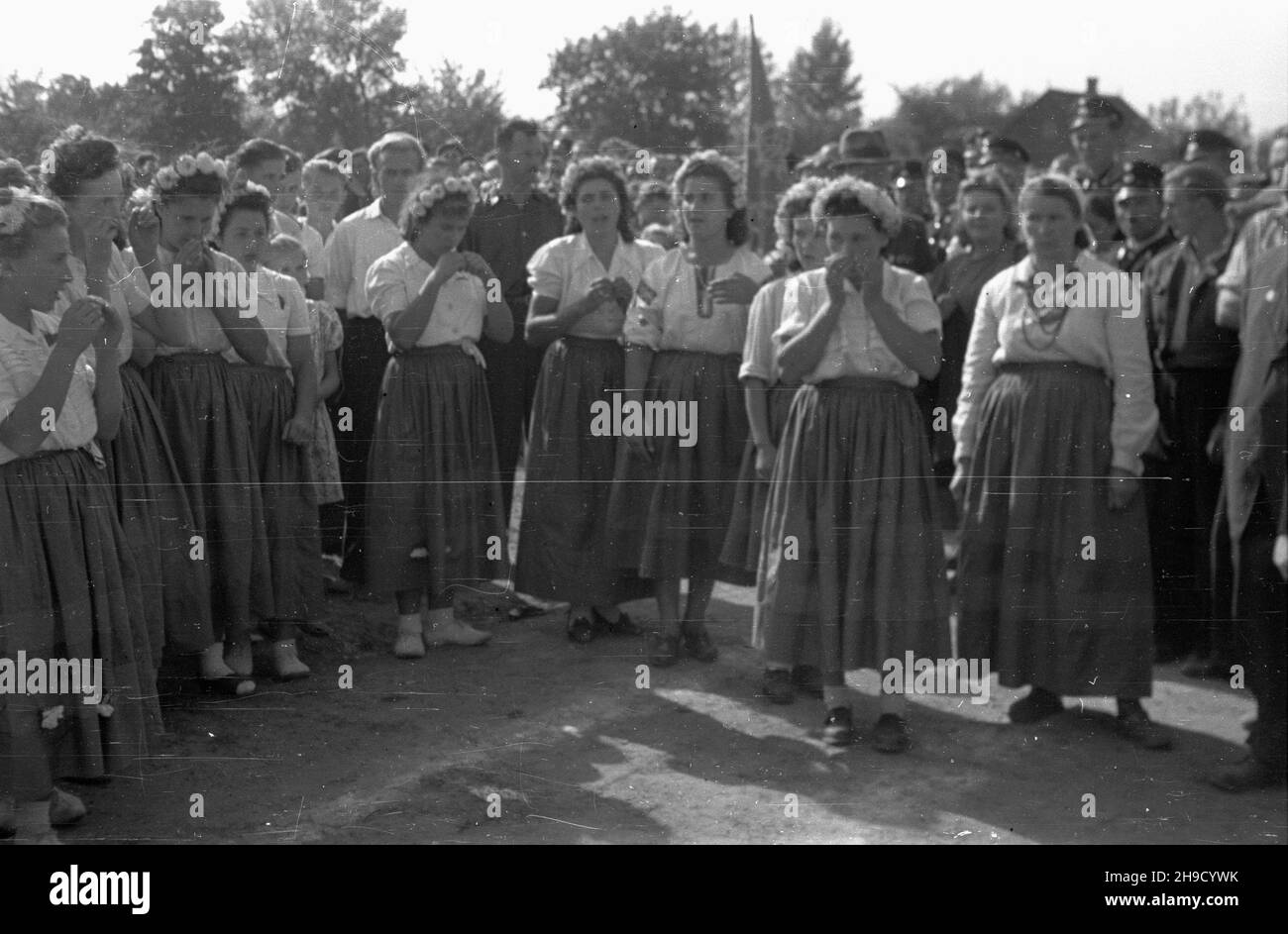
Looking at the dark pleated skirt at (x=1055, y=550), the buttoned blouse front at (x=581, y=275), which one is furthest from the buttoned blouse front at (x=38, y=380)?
the dark pleated skirt at (x=1055, y=550)

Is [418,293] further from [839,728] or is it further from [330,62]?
[839,728]

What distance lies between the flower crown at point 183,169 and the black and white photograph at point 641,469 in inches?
1.2

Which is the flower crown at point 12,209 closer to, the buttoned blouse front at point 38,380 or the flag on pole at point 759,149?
the buttoned blouse front at point 38,380

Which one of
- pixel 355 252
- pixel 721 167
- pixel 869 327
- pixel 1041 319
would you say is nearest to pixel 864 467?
pixel 869 327

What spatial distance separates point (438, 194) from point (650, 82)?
3.43ft

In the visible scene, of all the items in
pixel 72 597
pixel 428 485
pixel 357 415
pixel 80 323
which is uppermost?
pixel 80 323

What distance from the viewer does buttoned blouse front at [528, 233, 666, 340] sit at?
5.40m

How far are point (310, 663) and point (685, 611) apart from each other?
1469 mm

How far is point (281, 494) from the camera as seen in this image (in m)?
5.00

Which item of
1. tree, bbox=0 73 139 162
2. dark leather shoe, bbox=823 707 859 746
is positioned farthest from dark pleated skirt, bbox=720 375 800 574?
tree, bbox=0 73 139 162

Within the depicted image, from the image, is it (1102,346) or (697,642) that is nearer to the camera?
(1102,346)

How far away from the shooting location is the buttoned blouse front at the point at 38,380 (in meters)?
3.61

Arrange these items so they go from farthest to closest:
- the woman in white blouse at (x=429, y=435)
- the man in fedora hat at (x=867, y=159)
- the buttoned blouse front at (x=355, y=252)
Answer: the buttoned blouse front at (x=355, y=252)
the woman in white blouse at (x=429, y=435)
the man in fedora hat at (x=867, y=159)
